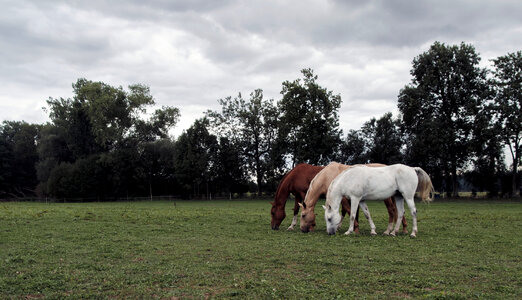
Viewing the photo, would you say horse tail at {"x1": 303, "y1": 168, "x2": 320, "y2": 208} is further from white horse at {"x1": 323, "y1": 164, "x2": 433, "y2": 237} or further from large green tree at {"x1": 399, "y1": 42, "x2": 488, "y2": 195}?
large green tree at {"x1": 399, "y1": 42, "x2": 488, "y2": 195}

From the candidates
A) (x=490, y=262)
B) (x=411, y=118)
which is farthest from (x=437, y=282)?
(x=411, y=118)

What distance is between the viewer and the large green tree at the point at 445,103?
43719 mm

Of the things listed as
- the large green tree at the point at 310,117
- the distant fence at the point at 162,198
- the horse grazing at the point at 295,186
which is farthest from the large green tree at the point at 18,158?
the horse grazing at the point at 295,186

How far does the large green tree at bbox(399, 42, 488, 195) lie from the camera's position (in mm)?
43719

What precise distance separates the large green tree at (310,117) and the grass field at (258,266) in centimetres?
3773

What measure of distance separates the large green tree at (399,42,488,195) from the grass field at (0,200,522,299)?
1330 inches

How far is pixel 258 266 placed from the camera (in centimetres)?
751

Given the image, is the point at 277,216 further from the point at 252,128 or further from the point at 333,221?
the point at 252,128

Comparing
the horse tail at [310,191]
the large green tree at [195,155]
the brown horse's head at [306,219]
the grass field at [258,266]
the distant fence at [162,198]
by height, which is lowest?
the distant fence at [162,198]

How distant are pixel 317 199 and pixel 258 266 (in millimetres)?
6453

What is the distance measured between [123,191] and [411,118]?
46785 mm

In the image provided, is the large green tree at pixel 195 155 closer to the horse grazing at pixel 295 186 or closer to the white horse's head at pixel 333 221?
the horse grazing at pixel 295 186

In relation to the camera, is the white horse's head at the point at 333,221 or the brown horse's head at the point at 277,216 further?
the brown horse's head at the point at 277,216

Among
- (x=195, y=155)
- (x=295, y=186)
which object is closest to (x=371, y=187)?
(x=295, y=186)
